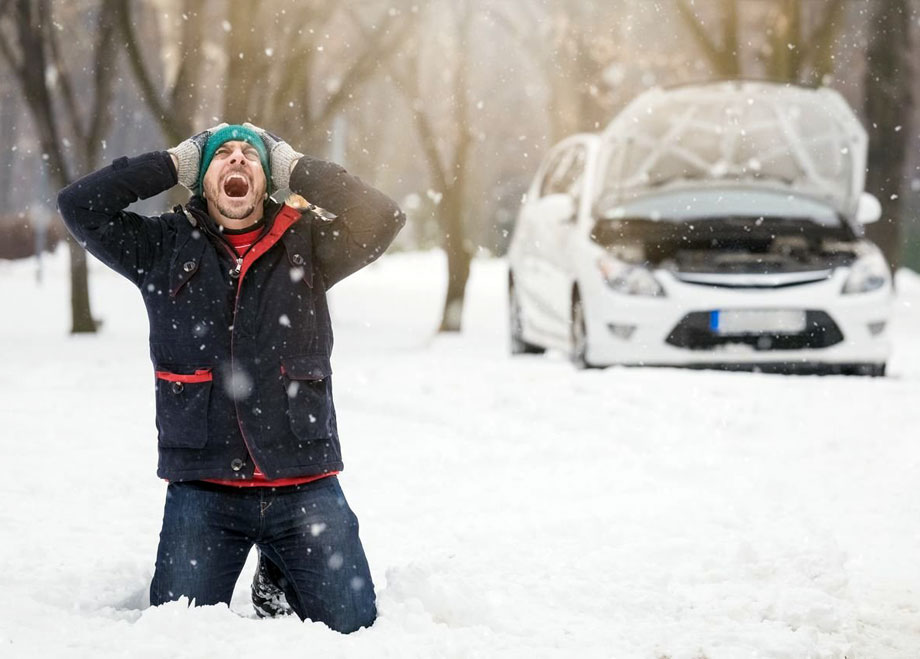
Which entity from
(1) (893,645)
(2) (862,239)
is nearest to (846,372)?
(2) (862,239)

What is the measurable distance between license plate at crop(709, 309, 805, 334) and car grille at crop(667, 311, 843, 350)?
0.03m

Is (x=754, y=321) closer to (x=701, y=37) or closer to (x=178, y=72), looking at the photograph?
(x=701, y=37)

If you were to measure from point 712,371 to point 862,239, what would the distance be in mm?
1441

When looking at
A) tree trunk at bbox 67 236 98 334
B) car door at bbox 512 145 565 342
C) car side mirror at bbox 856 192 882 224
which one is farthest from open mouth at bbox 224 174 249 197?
tree trunk at bbox 67 236 98 334

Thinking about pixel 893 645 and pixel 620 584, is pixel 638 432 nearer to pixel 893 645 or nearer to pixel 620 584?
pixel 620 584

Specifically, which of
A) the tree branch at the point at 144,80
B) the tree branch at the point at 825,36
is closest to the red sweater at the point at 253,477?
the tree branch at the point at 144,80

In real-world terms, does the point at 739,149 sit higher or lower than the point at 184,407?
higher

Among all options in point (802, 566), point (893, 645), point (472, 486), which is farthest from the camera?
point (472, 486)

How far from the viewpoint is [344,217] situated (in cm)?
379

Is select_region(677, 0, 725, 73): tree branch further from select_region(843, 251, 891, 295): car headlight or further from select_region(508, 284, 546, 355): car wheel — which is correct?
select_region(843, 251, 891, 295): car headlight

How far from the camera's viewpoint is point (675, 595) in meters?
4.35

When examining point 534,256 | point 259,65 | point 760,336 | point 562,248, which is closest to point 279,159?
point 760,336

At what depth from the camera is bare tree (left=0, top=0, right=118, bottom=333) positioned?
1340 centimetres

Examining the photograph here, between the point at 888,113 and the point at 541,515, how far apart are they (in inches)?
469
